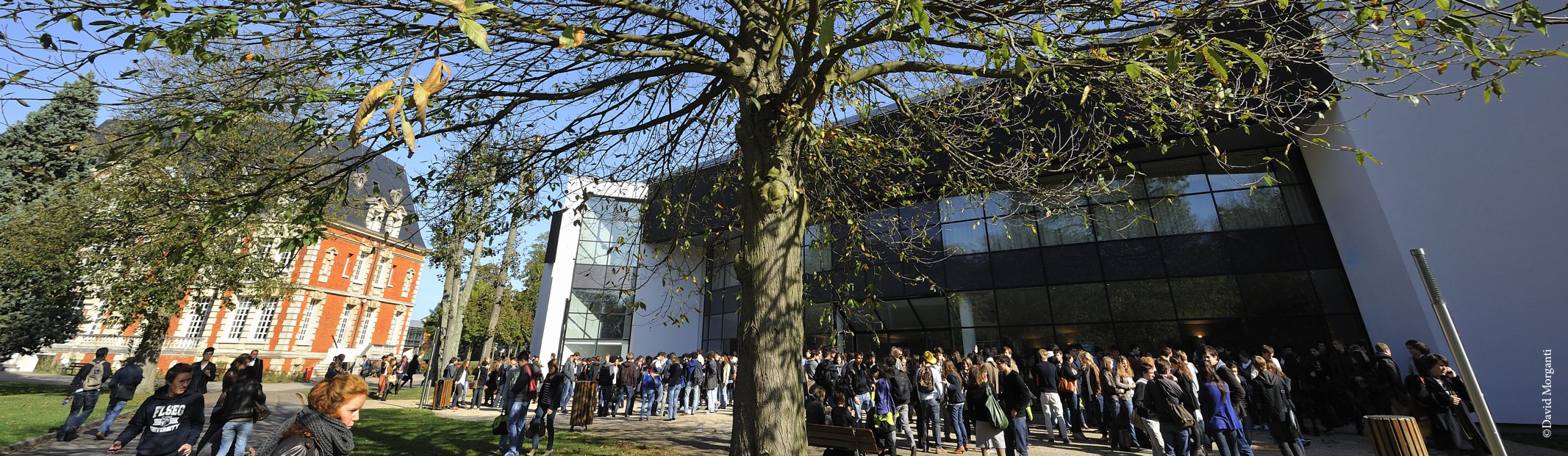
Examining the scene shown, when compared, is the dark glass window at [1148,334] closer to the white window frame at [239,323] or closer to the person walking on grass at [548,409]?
the person walking on grass at [548,409]

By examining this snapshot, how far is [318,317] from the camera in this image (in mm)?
35188

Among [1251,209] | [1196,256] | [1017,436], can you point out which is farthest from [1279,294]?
[1017,436]

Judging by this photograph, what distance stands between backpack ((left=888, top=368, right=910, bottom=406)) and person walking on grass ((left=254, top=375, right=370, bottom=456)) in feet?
24.9

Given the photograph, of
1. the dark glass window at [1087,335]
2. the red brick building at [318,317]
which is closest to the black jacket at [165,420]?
the dark glass window at [1087,335]

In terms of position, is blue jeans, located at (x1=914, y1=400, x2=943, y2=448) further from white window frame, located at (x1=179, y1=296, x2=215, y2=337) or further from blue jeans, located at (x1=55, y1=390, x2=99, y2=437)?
white window frame, located at (x1=179, y1=296, x2=215, y2=337)

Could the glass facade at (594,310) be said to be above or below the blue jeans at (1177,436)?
above

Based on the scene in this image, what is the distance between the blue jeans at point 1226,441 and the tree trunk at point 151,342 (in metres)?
24.5


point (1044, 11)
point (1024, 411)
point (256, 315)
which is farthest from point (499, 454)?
point (256, 315)

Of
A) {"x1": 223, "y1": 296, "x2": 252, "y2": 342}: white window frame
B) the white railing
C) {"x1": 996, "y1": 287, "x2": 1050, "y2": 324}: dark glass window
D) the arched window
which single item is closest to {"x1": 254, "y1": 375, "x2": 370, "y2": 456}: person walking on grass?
{"x1": 996, "y1": 287, "x2": 1050, "y2": 324}: dark glass window

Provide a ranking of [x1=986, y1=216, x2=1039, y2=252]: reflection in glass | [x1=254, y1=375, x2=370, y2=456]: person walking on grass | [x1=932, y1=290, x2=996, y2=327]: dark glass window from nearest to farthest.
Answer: [x1=254, y1=375, x2=370, y2=456]: person walking on grass → [x1=986, y1=216, x2=1039, y2=252]: reflection in glass → [x1=932, y1=290, x2=996, y2=327]: dark glass window

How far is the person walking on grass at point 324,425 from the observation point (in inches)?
119

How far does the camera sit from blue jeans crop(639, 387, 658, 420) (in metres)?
14.4

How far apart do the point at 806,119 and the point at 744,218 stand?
3.41ft

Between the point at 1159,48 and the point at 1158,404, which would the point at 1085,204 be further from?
the point at 1159,48
